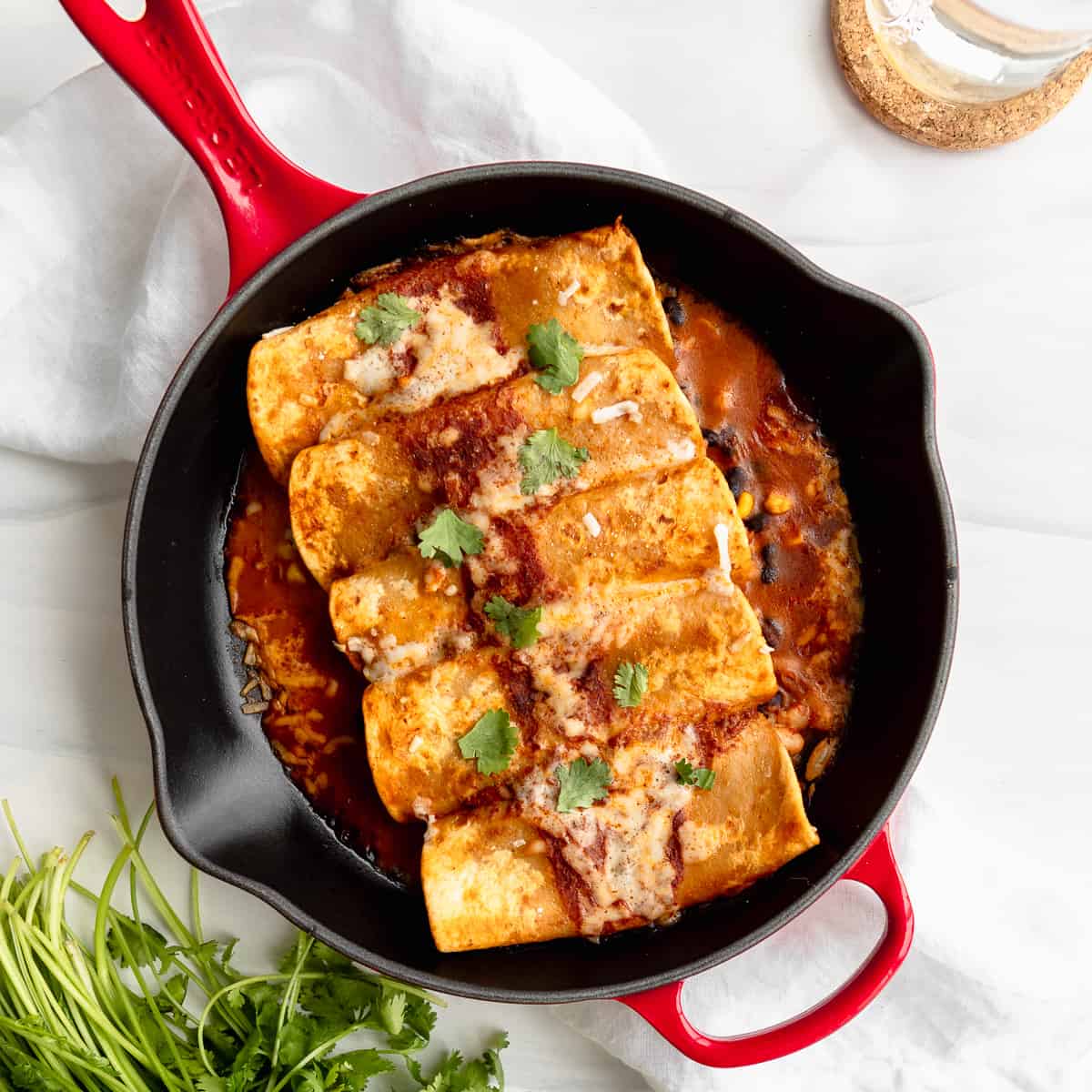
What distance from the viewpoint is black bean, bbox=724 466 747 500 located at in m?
3.40

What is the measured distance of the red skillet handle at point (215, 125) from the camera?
2896 millimetres

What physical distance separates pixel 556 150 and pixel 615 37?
0.47 meters

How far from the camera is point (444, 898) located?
10.3ft

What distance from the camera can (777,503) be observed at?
3451mm

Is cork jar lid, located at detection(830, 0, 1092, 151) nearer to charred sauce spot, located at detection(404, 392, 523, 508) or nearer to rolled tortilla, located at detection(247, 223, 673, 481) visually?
rolled tortilla, located at detection(247, 223, 673, 481)

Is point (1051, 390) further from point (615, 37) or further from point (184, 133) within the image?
point (184, 133)

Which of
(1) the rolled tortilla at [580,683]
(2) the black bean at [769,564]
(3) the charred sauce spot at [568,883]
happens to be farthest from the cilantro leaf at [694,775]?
(2) the black bean at [769,564]

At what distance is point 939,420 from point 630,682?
56.5 inches

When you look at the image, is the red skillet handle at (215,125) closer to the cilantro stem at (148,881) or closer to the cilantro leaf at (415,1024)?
the cilantro stem at (148,881)

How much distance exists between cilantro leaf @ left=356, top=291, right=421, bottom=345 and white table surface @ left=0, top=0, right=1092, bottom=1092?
97 cm

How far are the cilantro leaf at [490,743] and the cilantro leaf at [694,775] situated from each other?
0.47 meters

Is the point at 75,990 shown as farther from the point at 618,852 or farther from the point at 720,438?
the point at 720,438

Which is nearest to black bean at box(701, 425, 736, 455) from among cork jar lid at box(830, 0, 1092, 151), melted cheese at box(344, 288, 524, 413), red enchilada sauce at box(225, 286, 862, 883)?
red enchilada sauce at box(225, 286, 862, 883)

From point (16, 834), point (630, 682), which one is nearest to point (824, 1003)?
point (630, 682)
